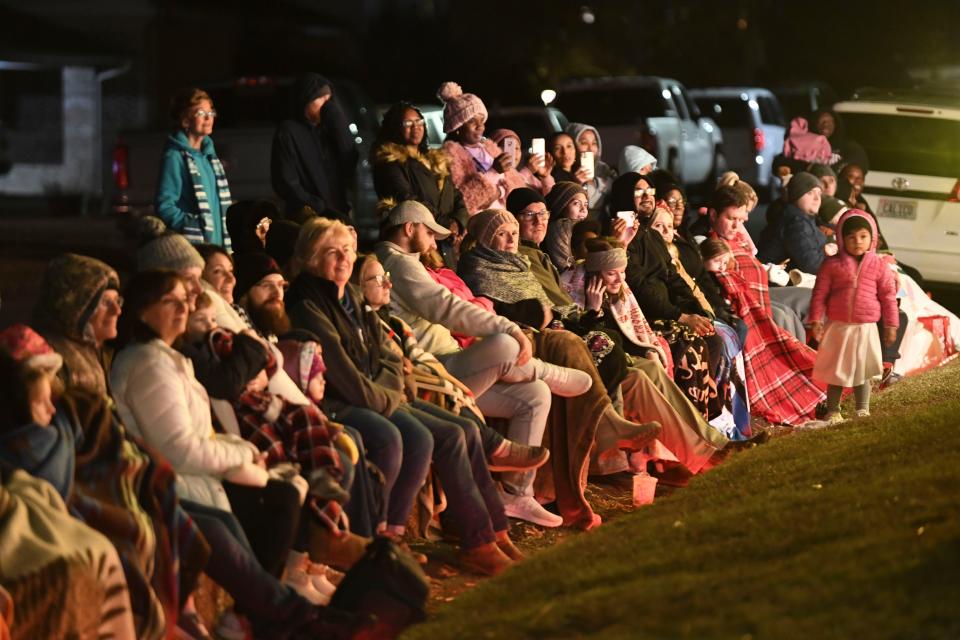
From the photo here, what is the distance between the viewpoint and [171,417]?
6984 mm

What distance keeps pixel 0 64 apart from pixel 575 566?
35.7 metres

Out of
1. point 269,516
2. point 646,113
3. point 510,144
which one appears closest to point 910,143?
point 510,144

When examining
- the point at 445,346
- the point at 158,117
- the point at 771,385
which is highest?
the point at 445,346

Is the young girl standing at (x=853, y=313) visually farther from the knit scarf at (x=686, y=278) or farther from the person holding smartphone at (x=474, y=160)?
the person holding smartphone at (x=474, y=160)

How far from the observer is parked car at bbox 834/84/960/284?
19047 mm

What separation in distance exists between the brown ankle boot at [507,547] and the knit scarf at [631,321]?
2.53 metres

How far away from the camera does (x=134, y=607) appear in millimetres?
6469

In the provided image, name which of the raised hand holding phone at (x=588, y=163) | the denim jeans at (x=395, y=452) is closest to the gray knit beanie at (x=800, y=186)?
the raised hand holding phone at (x=588, y=163)

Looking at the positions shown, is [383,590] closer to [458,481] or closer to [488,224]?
[458,481]

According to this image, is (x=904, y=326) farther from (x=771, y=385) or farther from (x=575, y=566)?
(x=575, y=566)

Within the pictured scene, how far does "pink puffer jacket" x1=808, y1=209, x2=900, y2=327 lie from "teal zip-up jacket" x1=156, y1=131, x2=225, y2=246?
3933 millimetres

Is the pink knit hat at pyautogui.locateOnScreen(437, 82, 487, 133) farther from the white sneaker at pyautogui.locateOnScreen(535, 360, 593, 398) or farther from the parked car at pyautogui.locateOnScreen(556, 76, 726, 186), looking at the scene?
the parked car at pyautogui.locateOnScreen(556, 76, 726, 186)

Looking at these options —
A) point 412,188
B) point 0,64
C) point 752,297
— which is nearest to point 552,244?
point 412,188

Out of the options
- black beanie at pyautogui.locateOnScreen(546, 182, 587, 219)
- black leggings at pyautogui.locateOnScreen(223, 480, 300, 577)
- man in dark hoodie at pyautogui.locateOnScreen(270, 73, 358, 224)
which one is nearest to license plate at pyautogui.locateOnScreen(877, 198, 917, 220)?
black beanie at pyautogui.locateOnScreen(546, 182, 587, 219)
